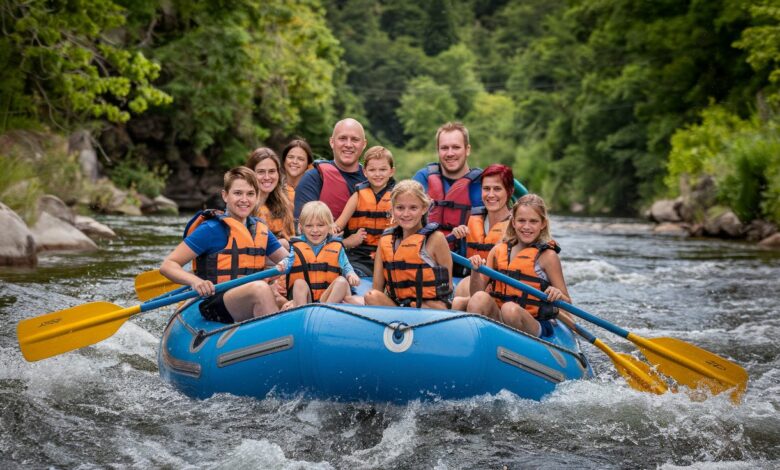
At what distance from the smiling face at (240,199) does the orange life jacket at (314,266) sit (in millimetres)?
335

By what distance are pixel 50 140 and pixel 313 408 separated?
10.6m

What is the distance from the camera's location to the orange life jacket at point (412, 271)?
4418mm

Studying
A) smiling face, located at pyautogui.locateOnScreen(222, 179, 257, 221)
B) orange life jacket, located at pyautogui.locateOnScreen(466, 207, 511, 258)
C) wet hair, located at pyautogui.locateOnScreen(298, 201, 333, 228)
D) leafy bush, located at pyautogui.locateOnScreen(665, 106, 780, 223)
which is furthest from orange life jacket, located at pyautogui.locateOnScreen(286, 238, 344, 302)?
leafy bush, located at pyautogui.locateOnScreen(665, 106, 780, 223)

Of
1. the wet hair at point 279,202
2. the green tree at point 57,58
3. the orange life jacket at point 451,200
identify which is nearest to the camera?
the orange life jacket at point 451,200

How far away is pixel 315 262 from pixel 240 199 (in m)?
0.52

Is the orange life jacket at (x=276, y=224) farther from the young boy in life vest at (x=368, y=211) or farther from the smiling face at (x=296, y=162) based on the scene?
the smiling face at (x=296, y=162)

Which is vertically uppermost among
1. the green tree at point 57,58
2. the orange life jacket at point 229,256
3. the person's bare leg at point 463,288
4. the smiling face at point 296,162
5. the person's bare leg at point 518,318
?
the green tree at point 57,58

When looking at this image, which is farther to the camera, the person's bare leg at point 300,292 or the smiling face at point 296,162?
the smiling face at point 296,162

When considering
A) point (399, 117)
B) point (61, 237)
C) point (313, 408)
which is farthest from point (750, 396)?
point (399, 117)

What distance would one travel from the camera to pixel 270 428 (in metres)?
3.85

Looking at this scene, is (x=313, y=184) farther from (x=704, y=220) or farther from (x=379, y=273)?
(x=704, y=220)

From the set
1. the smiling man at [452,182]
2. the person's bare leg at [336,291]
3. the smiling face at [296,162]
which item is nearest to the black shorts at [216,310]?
the person's bare leg at [336,291]

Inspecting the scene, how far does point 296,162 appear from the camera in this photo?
20.5 feet

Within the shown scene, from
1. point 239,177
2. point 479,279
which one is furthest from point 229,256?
point 479,279
